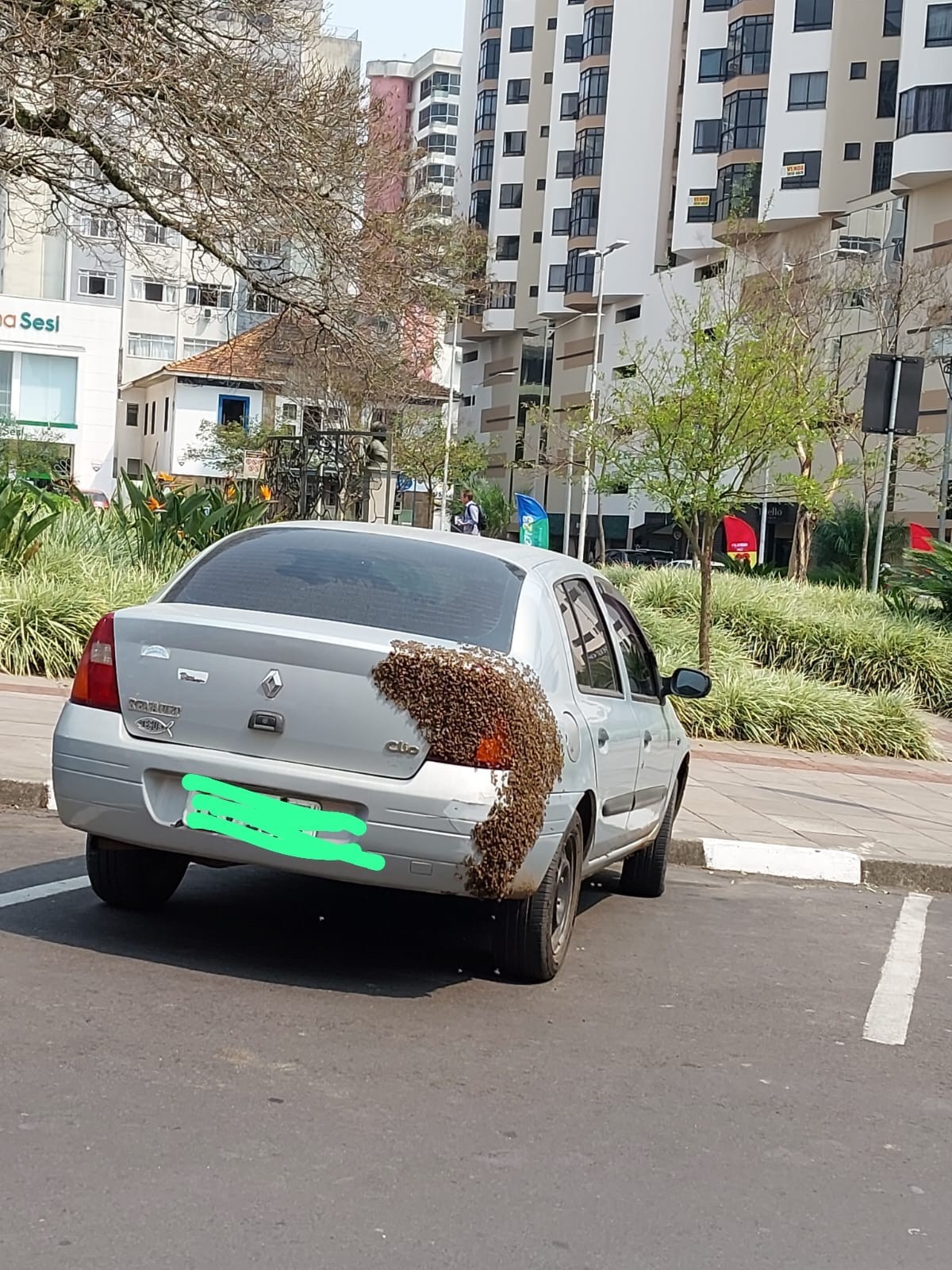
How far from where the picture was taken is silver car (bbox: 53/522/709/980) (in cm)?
546

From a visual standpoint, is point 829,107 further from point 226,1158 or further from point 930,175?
point 226,1158

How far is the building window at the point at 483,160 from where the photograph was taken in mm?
100000

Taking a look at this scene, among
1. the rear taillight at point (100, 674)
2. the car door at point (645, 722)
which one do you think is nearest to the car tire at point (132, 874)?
the rear taillight at point (100, 674)

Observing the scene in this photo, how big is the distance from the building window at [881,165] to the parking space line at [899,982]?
5757 cm

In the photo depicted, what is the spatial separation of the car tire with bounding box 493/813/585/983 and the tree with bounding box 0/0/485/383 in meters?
11.2

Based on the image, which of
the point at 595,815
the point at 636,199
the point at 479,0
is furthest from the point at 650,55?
the point at 595,815

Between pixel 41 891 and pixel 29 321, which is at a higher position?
pixel 29 321

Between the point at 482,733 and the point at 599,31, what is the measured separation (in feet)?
266

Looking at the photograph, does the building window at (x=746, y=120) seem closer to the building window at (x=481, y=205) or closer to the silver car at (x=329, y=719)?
the building window at (x=481, y=205)

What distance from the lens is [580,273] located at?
8125cm

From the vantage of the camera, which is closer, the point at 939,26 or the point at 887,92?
the point at 939,26

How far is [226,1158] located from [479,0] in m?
105

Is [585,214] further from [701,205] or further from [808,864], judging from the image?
[808,864]

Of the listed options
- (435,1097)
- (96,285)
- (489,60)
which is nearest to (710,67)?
(489,60)
